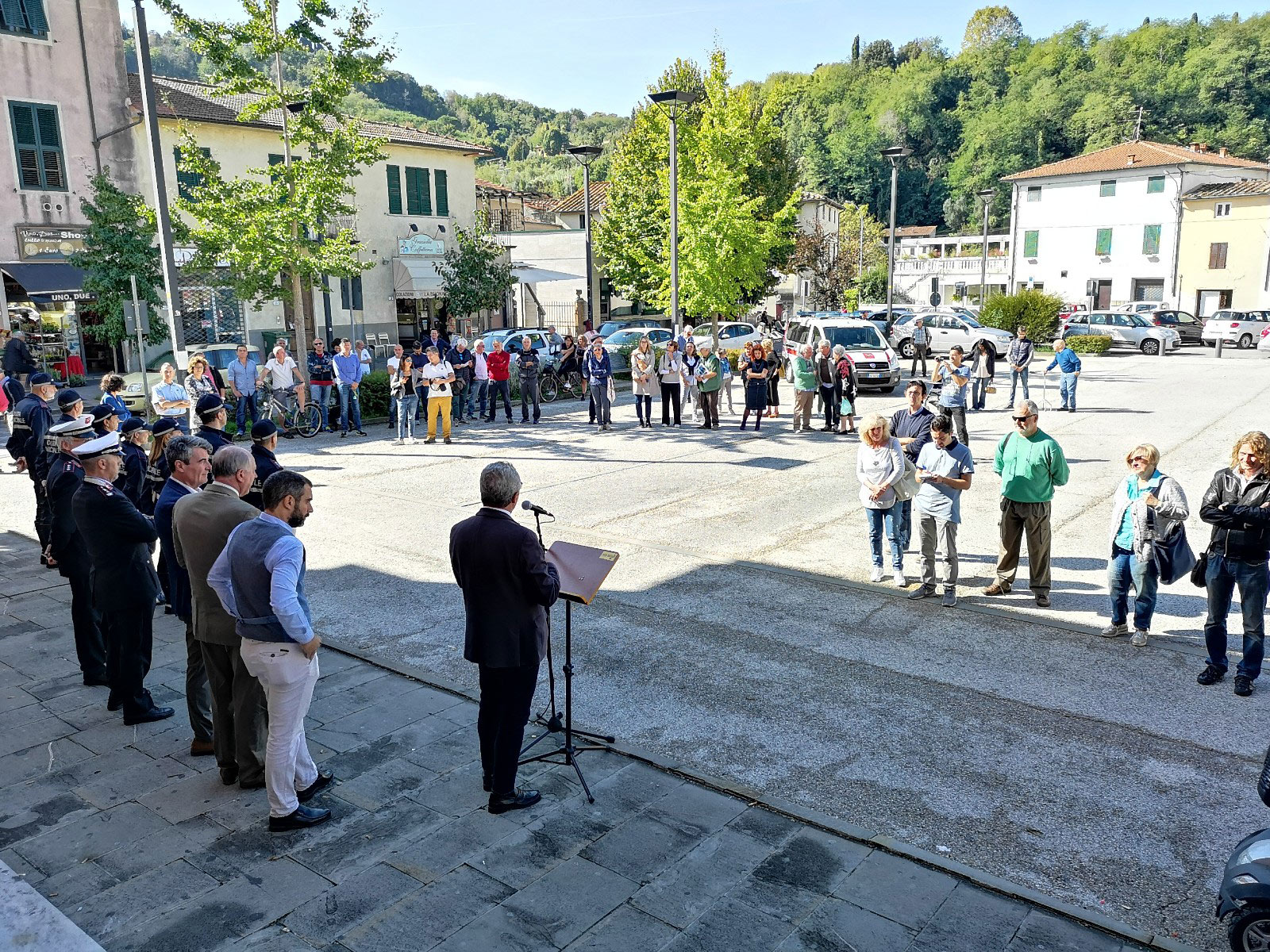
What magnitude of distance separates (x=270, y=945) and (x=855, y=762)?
3.39m

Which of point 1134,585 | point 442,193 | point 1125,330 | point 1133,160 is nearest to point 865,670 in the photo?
point 1134,585

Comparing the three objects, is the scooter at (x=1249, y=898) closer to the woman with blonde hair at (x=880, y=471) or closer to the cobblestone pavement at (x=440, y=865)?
the cobblestone pavement at (x=440, y=865)

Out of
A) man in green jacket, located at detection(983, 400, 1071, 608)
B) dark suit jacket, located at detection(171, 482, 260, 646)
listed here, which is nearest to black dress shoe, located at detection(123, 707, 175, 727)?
dark suit jacket, located at detection(171, 482, 260, 646)

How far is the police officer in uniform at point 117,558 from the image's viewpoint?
19.6 ft

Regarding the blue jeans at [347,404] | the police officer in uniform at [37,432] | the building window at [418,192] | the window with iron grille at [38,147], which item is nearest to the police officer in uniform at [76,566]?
the police officer in uniform at [37,432]

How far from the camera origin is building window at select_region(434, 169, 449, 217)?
3831cm

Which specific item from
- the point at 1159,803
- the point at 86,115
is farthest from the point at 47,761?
the point at 86,115

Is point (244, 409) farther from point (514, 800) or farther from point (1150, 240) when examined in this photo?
point (1150, 240)

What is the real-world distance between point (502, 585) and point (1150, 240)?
2362 inches

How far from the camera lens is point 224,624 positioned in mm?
5172

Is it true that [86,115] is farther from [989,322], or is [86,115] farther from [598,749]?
[989,322]

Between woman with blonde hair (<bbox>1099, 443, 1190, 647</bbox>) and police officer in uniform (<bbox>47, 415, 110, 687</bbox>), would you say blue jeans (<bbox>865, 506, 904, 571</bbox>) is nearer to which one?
woman with blonde hair (<bbox>1099, 443, 1190, 647</bbox>)

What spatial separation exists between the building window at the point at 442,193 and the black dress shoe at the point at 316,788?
117 feet

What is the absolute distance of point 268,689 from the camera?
4.88 m
